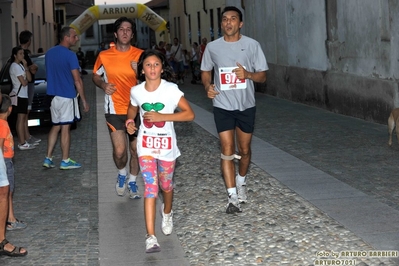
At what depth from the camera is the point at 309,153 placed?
11.5 meters

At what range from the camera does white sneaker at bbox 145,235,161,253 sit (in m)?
6.36

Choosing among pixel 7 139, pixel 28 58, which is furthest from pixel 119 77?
pixel 28 58

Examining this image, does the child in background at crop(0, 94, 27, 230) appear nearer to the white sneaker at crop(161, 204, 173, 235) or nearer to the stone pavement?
the stone pavement

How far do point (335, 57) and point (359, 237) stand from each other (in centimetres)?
1198

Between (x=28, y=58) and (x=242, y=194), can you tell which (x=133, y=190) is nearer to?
(x=242, y=194)

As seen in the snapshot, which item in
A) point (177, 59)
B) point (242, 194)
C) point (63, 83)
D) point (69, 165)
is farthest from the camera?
point (177, 59)

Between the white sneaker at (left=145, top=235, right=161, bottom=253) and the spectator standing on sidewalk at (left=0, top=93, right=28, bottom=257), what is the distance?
96 cm

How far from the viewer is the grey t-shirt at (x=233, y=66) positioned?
763cm

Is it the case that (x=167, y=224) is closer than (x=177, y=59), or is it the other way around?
(x=167, y=224)

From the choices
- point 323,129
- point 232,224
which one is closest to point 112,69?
point 232,224

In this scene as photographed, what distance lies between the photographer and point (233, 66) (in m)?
7.62

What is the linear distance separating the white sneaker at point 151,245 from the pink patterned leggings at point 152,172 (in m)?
0.33

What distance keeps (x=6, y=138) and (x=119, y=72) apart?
1882mm

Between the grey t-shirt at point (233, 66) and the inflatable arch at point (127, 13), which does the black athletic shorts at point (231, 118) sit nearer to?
the grey t-shirt at point (233, 66)
